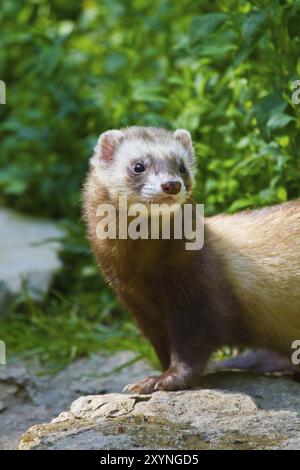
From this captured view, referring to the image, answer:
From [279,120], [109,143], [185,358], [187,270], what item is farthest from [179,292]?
[279,120]

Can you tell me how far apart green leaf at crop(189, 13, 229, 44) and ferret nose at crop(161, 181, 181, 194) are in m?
1.28

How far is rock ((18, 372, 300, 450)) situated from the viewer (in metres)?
4.14

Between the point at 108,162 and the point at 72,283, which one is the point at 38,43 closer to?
the point at 72,283

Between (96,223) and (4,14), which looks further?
(4,14)

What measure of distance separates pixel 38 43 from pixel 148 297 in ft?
13.2

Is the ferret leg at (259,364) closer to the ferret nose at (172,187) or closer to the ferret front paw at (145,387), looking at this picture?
the ferret front paw at (145,387)

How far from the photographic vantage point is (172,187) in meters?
4.66

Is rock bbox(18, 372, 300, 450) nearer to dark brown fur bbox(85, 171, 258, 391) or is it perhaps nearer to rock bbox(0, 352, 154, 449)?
dark brown fur bbox(85, 171, 258, 391)

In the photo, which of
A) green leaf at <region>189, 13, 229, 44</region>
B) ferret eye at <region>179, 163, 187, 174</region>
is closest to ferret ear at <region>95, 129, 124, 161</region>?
ferret eye at <region>179, 163, 187, 174</region>

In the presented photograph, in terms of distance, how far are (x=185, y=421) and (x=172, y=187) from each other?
1.15 meters

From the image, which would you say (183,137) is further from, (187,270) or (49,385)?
(49,385)
